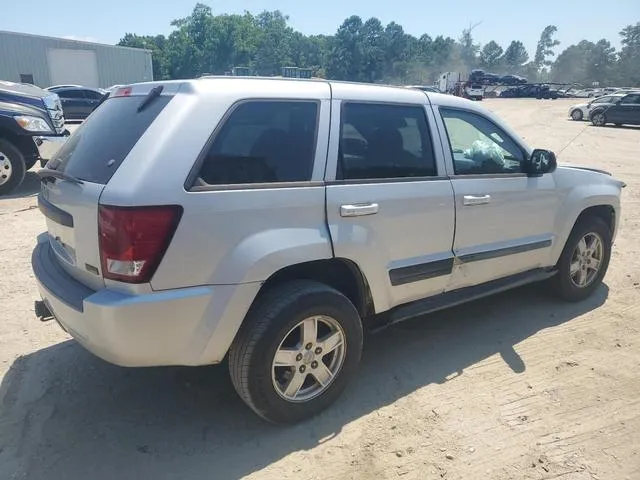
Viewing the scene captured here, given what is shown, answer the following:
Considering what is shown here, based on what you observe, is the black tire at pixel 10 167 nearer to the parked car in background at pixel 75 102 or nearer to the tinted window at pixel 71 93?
the parked car in background at pixel 75 102

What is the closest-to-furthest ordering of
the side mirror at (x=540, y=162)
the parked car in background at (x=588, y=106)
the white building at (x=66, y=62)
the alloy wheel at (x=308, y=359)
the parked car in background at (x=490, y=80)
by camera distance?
the alloy wheel at (x=308, y=359), the side mirror at (x=540, y=162), the parked car in background at (x=588, y=106), the white building at (x=66, y=62), the parked car in background at (x=490, y=80)

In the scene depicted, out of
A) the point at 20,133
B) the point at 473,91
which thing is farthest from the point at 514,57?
the point at 20,133

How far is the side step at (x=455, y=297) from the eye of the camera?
3438 mm

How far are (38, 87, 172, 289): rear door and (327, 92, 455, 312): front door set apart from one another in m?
1.05

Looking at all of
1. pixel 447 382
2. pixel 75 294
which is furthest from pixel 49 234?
pixel 447 382

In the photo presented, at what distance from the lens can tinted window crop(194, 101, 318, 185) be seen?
2.57 metres

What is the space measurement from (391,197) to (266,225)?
888 mm

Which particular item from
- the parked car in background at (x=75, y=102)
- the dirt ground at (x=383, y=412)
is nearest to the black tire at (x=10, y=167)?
the dirt ground at (x=383, y=412)

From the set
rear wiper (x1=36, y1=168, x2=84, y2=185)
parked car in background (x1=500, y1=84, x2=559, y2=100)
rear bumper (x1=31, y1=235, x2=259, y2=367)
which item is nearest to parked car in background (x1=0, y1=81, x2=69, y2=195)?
rear wiper (x1=36, y1=168, x2=84, y2=185)

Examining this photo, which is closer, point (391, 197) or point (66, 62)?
point (391, 197)

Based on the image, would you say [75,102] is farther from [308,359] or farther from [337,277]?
[308,359]

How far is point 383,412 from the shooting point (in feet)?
10.1

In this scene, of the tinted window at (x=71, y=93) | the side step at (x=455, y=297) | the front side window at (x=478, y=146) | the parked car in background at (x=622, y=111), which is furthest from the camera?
the parked car in background at (x=622, y=111)

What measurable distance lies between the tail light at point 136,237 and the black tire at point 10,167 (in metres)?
7.36
